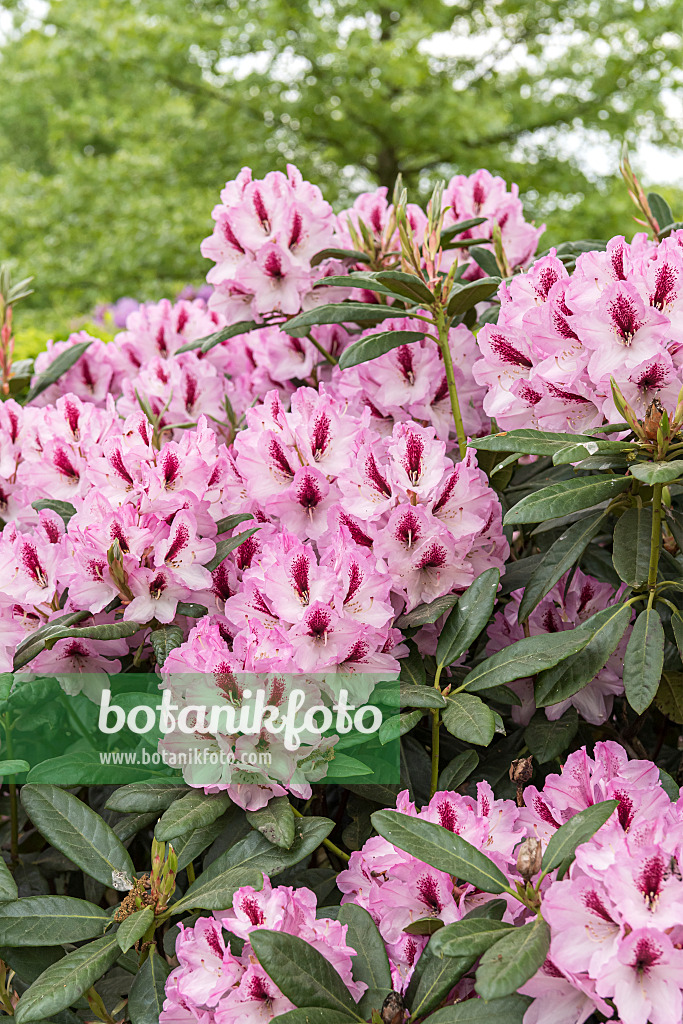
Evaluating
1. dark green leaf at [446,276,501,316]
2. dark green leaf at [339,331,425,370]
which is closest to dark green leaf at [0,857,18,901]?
dark green leaf at [339,331,425,370]

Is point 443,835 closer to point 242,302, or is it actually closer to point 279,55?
point 242,302

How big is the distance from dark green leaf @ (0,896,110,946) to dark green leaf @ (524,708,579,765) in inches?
19.0

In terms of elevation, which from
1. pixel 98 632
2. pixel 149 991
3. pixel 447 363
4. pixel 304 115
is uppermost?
pixel 304 115

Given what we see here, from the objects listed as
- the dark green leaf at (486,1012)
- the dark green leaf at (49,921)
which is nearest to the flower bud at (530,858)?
the dark green leaf at (486,1012)

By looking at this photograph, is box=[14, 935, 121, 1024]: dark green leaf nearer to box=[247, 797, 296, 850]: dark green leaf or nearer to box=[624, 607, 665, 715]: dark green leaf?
box=[247, 797, 296, 850]: dark green leaf

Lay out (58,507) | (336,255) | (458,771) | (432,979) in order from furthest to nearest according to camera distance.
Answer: (336,255) < (58,507) < (458,771) < (432,979)

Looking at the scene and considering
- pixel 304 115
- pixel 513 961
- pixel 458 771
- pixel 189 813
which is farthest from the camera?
pixel 304 115

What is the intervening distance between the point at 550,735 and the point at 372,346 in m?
0.52

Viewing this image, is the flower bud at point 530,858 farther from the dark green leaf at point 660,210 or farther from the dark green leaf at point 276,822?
the dark green leaf at point 660,210

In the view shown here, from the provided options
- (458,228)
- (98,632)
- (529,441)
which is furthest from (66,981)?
(458,228)

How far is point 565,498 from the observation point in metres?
0.95

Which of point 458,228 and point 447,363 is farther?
point 458,228

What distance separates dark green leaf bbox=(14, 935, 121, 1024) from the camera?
0.80m

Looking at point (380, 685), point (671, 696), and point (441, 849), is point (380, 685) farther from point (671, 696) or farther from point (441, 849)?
point (671, 696)
